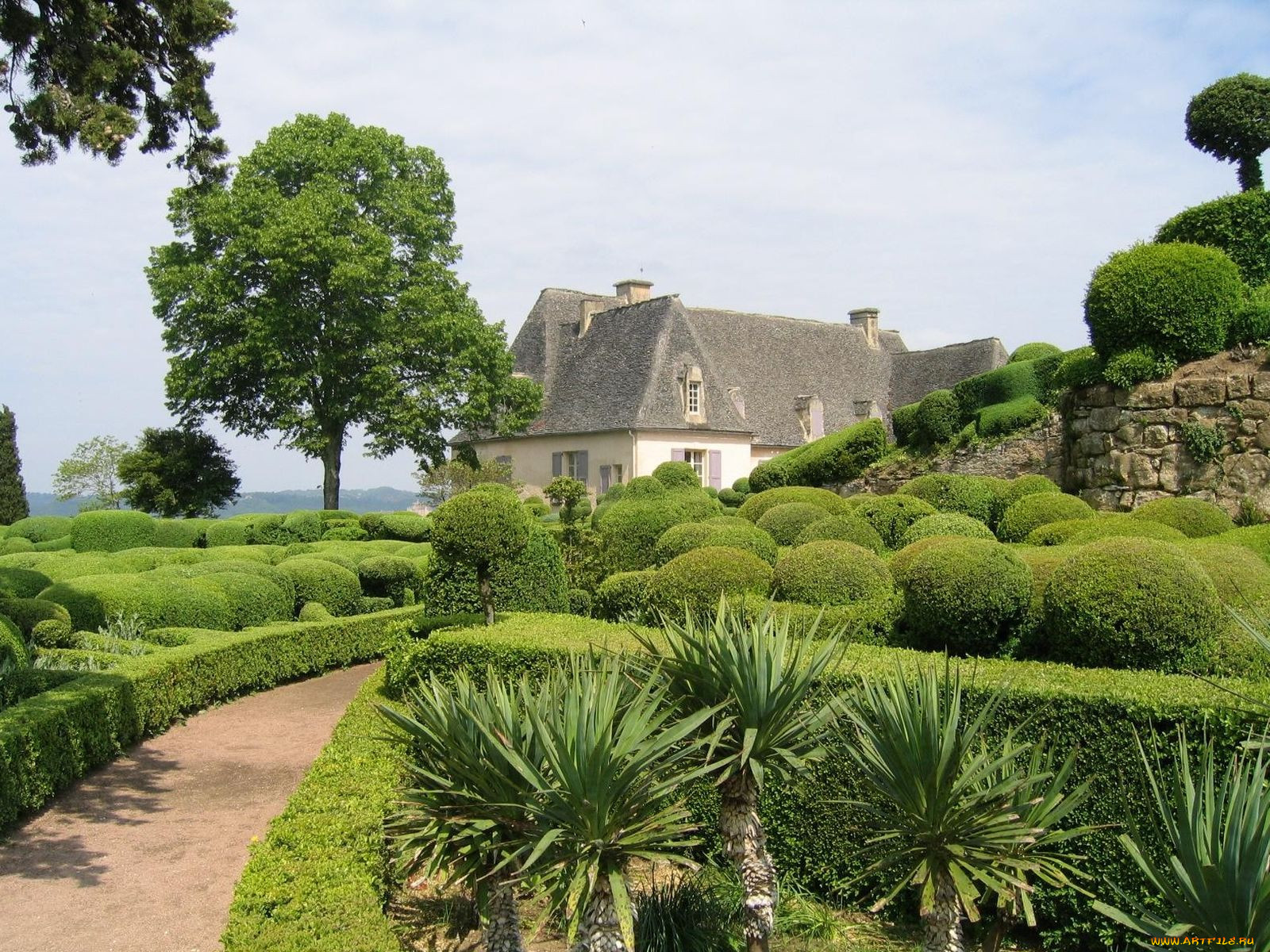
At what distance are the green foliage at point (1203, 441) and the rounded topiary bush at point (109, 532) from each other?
19955 mm

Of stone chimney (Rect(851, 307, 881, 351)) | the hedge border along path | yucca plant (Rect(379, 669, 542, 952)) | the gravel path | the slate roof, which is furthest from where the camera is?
stone chimney (Rect(851, 307, 881, 351))

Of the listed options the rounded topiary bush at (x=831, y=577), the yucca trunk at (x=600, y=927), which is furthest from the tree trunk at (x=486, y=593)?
the yucca trunk at (x=600, y=927)

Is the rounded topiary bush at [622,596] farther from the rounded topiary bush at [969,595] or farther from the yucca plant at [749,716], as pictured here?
the yucca plant at [749,716]

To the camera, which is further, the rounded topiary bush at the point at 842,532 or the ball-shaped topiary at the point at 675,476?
the ball-shaped topiary at the point at 675,476

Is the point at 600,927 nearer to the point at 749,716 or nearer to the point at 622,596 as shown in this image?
the point at 749,716

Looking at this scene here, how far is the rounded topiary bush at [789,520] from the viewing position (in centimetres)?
1370

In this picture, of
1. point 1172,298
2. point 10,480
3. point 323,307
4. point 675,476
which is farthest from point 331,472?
point 1172,298

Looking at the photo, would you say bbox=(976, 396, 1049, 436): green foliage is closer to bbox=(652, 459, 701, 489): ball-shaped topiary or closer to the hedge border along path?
bbox=(652, 459, 701, 489): ball-shaped topiary

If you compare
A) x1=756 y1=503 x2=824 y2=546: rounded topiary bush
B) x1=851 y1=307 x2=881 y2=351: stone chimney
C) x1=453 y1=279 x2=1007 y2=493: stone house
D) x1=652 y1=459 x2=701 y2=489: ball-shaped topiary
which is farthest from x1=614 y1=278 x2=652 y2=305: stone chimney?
x1=756 y1=503 x2=824 y2=546: rounded topiary bush

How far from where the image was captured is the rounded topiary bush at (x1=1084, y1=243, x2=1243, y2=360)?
16406 millimetres

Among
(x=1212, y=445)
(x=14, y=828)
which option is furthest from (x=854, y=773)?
(x=1212, y=445)

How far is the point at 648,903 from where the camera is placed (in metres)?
5.39

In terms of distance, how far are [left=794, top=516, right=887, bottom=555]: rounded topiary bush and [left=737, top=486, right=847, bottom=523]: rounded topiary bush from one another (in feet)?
7.06

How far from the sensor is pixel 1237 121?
1806cm
